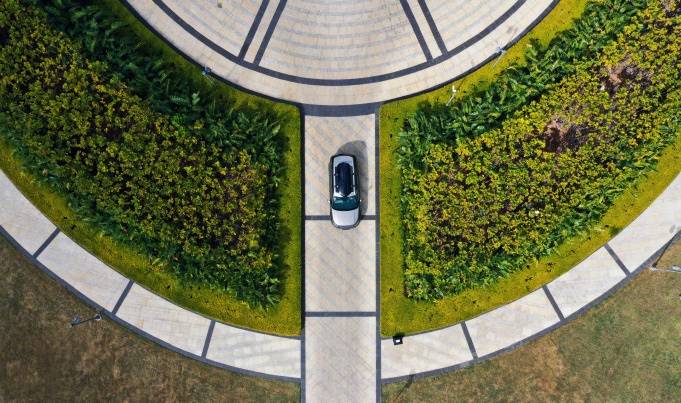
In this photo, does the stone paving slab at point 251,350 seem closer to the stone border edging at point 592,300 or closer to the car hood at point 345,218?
the stone border edging at point 592,300

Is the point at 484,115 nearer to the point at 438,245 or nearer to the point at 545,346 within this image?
the point at 438,245

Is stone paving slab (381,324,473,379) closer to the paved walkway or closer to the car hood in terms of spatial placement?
the car hood

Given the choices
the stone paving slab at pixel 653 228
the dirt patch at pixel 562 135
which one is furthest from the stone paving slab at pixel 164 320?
the stone paving slab at pixel 653 228

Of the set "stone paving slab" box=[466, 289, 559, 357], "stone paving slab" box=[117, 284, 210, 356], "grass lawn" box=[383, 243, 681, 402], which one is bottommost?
"grass lawn" box=[383, 243, 681, 402]

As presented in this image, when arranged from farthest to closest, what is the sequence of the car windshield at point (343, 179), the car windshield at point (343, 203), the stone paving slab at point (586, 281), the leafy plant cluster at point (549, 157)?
the stone paving slab at point (586, 281) < the car windshield at point (343, 203) < the car windshield at point (343, 179) < the leafy plant cluster at point (549, 157)

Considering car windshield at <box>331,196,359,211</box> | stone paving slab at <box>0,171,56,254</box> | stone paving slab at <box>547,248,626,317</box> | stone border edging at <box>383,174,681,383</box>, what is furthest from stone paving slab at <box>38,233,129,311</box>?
stone paving slab at <box>547,248,626,317</box>

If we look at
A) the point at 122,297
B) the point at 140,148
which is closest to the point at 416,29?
the point at 140,148
